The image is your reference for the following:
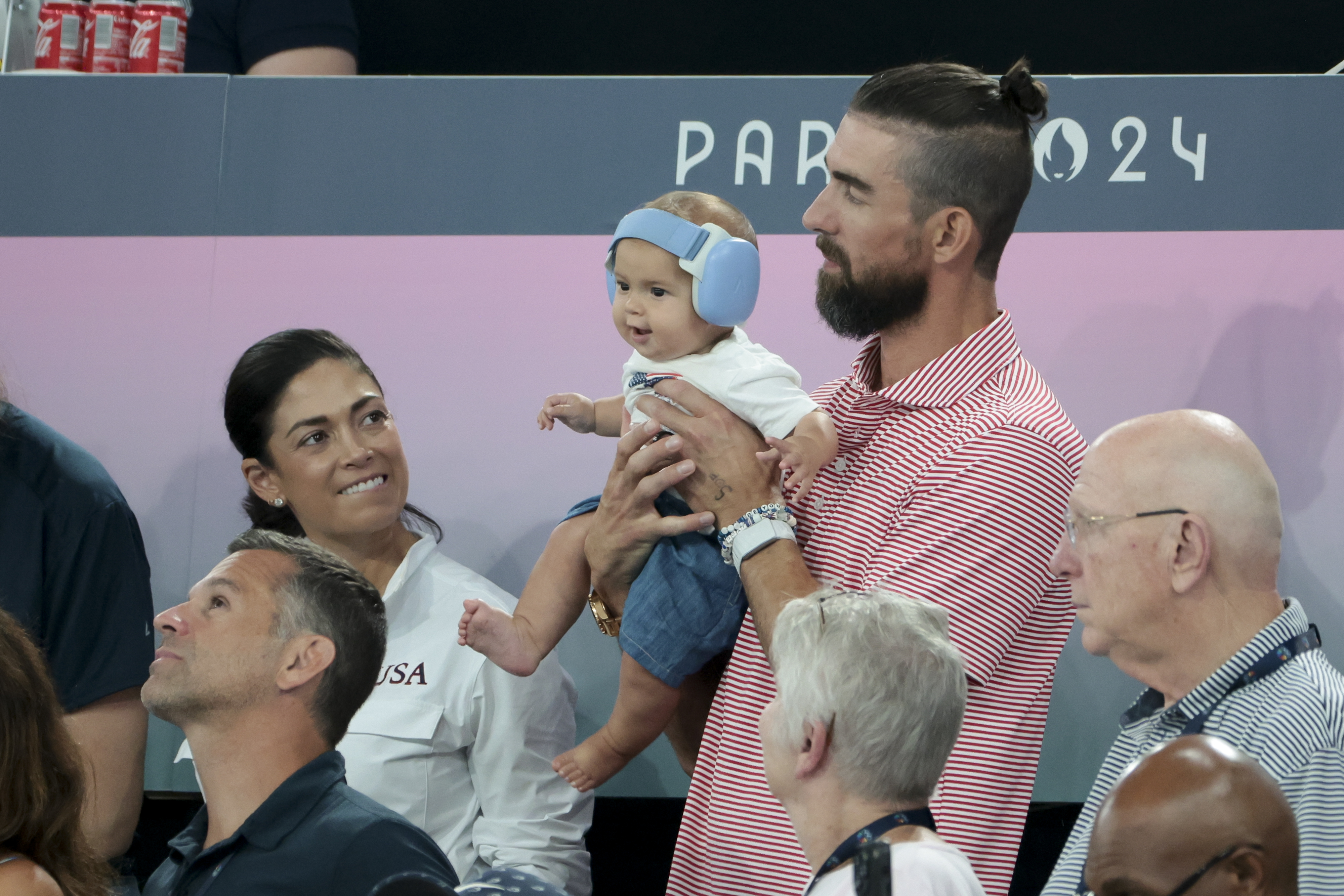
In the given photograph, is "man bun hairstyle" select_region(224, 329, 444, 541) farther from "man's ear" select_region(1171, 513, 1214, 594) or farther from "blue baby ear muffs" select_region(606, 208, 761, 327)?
"man's ear" select_region(1171, 513, 1214, 594)

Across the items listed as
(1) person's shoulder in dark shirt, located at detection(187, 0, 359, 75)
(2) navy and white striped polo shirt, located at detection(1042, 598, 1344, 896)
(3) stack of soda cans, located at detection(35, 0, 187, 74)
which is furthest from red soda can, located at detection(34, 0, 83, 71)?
(2) navy and white striped polo shirt, located at detection(1042, 598, 1344, 896)

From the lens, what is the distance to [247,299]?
322 centimetres

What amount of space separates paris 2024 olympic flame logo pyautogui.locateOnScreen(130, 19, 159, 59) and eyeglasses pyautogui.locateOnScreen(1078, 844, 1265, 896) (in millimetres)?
2879

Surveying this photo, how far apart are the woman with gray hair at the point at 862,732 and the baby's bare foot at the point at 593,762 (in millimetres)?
704

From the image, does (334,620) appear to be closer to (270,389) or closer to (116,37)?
(270,389)

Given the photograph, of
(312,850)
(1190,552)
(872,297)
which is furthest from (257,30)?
(1190,552)

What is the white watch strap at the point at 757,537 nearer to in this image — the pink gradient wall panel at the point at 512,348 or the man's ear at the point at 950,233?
the man's ear at the point at 950,233

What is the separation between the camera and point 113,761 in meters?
2.66

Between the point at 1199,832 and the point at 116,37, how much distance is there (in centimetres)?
293

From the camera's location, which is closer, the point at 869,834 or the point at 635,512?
the point at 869,834

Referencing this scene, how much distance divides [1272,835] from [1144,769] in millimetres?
124

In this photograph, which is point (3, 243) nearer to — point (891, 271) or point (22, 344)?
point (22, 344)

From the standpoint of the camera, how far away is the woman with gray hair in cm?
163

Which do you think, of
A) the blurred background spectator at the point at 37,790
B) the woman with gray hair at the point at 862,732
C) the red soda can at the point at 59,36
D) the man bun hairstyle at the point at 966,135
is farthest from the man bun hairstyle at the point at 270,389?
the woman with gray hair at the point at 862,732
